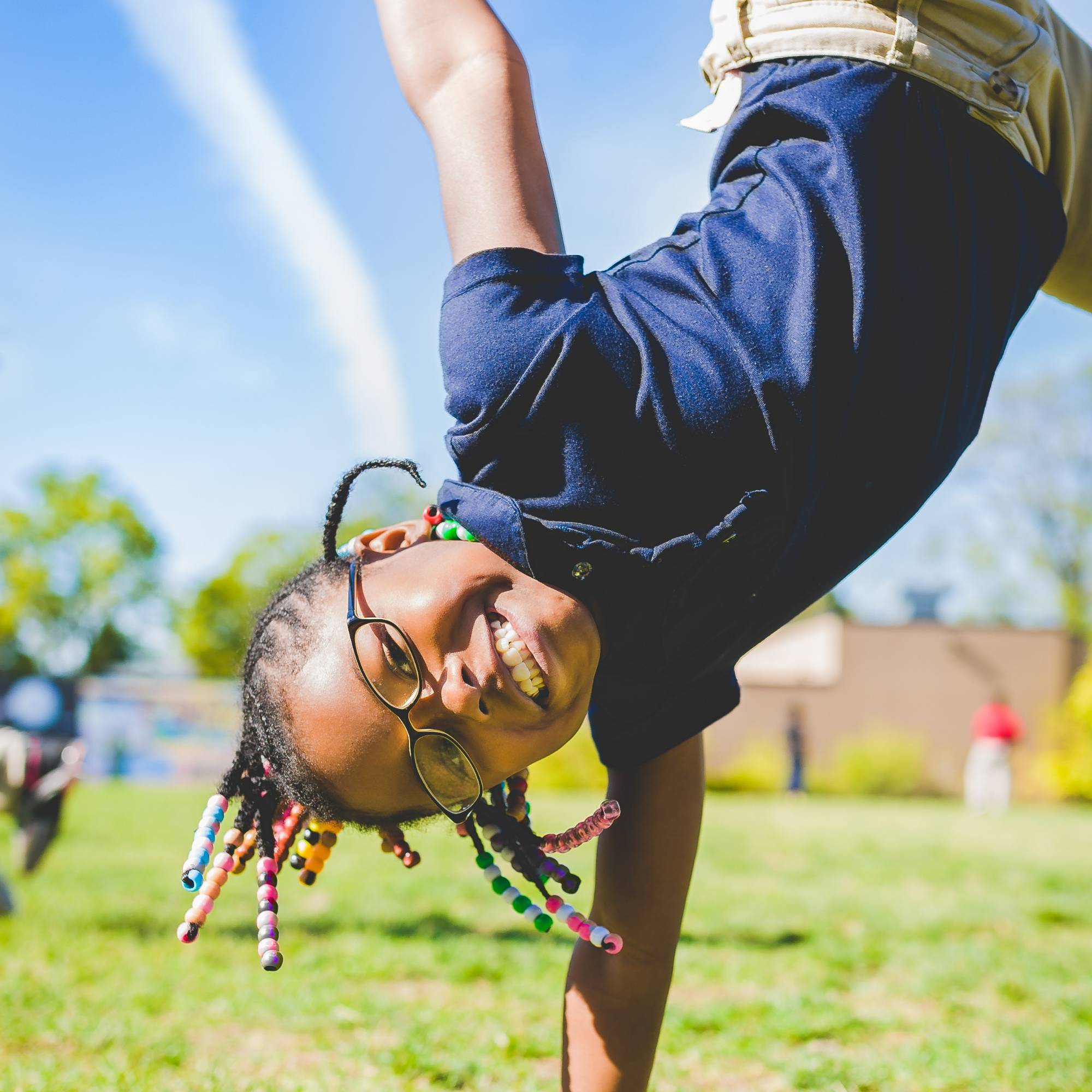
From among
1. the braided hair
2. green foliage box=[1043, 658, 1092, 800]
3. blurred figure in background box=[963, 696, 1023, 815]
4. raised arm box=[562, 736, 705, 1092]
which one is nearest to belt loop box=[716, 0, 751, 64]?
the braided hair

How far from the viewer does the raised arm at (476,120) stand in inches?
56.4

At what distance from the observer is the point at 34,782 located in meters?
5.22

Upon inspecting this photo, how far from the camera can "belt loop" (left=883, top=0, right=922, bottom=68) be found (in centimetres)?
149

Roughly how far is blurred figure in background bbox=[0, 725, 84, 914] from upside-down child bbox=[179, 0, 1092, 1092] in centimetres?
400

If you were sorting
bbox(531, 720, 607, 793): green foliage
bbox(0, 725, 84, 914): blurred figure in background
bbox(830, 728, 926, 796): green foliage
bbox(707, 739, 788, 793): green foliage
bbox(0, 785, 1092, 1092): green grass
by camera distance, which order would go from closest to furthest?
bbox(0, 785, 1092, 1092): green grass → bbox(0, 725, 84, 914): blurred figure in background → bbox(531, 720, 607, 793): green foliage → bbox(707, 739, 788, 793): green foliage → bbox(830, 728, 926, 796): green foliage

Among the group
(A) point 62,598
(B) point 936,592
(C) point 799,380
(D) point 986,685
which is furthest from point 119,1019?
(A) point 62,598

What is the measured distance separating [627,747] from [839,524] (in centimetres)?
53

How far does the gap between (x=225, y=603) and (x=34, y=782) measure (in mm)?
33472

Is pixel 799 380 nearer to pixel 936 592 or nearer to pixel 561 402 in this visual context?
pixel 561 402

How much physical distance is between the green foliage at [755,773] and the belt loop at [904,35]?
809 inches

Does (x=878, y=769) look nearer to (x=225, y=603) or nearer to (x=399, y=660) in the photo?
(x=399, y=660)

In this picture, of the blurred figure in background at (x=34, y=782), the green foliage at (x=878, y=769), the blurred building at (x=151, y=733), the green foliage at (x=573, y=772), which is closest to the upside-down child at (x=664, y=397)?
the blurred figure in background at (x=34, y=782)

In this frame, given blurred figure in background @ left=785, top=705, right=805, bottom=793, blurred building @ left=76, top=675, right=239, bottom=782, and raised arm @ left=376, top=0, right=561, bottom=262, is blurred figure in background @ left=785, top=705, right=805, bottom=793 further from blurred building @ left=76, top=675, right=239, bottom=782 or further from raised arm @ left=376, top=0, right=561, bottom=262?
raised arm @ left=376, top=0, right=561, bottom=262

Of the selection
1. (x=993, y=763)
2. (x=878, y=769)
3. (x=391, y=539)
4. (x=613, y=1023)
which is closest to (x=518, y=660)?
(x=391, y=539)
